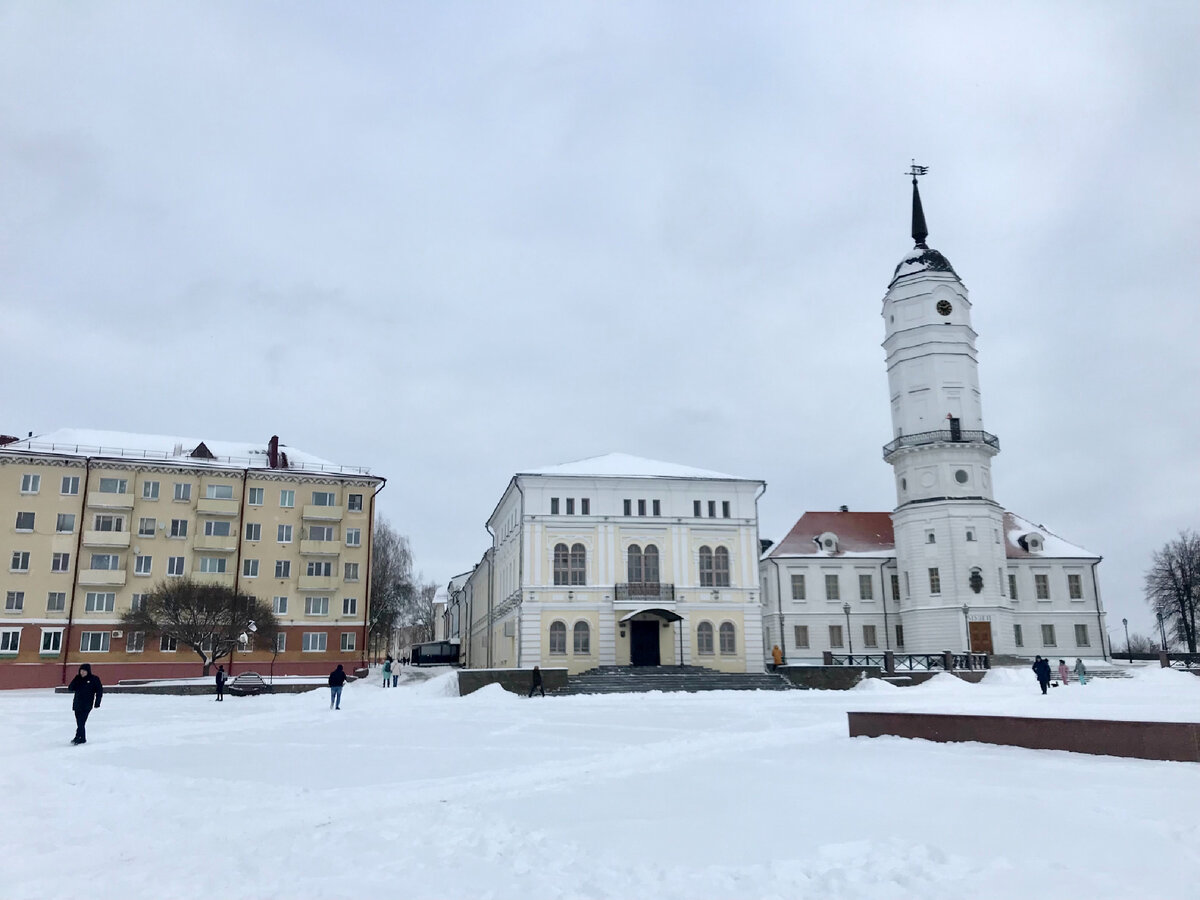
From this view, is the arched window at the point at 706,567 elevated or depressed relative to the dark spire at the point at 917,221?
depressed

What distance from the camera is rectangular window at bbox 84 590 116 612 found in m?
50.5

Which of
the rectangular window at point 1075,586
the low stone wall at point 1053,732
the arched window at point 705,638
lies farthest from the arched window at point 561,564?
the rectangular window at point 1075,586

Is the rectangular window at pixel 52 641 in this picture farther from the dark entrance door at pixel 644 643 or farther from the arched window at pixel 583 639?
the dark entrance door at pixel 644 643

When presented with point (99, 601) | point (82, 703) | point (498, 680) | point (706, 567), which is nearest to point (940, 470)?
point (706, 567)

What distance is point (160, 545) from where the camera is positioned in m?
52.3

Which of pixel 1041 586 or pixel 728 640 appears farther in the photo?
pixel 1041 586

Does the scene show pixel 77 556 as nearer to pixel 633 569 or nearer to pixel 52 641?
pixel 52 641

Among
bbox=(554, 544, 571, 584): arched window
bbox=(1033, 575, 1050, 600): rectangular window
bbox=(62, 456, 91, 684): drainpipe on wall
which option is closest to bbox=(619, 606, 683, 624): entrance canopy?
bbox=(554, 544, 571, 584): arched window

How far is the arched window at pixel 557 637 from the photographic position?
1809 inches

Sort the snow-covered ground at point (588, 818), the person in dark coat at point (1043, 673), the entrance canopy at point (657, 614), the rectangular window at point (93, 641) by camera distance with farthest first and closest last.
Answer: the rectangular window at point (93, 641)
the entrance canopy at point (657, 614)
the person in dark coat at point (1043, 673)
the snow-covered ground at point (588, 818)

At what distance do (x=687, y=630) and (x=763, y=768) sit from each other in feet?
111

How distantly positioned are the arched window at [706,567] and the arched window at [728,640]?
2.25 m

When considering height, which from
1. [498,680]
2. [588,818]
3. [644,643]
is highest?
[644,643]

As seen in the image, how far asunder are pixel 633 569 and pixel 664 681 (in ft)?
26.9
